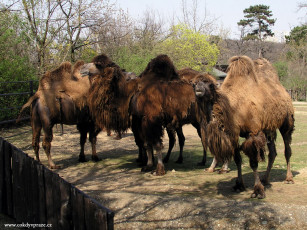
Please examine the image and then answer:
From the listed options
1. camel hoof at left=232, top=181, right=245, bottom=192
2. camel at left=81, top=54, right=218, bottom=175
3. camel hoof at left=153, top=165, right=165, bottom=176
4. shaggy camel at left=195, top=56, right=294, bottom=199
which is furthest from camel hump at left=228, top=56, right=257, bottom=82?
camel hoof at left=153, top=165, right=165, bottom=176

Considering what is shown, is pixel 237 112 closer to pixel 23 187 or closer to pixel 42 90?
pixel 23 187

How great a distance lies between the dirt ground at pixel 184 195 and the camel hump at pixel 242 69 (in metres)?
2.02

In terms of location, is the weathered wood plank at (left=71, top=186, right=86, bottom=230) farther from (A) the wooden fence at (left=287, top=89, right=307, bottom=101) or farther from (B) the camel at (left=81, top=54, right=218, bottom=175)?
(A) the wooden fence at (left=287, top=89, right=307, bottom=101)

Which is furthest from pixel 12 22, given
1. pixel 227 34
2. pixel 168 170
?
pixel 227 34

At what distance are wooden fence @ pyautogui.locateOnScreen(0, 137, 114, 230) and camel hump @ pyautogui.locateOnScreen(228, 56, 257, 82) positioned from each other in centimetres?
362

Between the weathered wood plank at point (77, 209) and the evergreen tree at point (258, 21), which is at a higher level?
the evergreen tree at point (258, 21)

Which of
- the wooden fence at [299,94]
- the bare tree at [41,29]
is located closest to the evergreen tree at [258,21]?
the wooden fence at [299,94]

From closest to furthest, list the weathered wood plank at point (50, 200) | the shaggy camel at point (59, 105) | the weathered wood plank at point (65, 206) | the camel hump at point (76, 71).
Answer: the weathered wood plank at point (65, 206)
the weathered wood plank at point (50, 200)
the shaggy camel at point (59, 105)
the camel hump at point (76, 71)

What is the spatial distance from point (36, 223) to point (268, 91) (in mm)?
4291

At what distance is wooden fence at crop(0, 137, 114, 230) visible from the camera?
3.61 m

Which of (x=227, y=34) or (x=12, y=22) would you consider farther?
(x=227, y=34)

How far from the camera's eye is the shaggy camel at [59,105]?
27.4 ft

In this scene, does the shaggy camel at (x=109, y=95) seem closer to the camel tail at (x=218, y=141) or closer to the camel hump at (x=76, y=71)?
the camel hump at (x=76, y=71)

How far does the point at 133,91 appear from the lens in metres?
8.18
